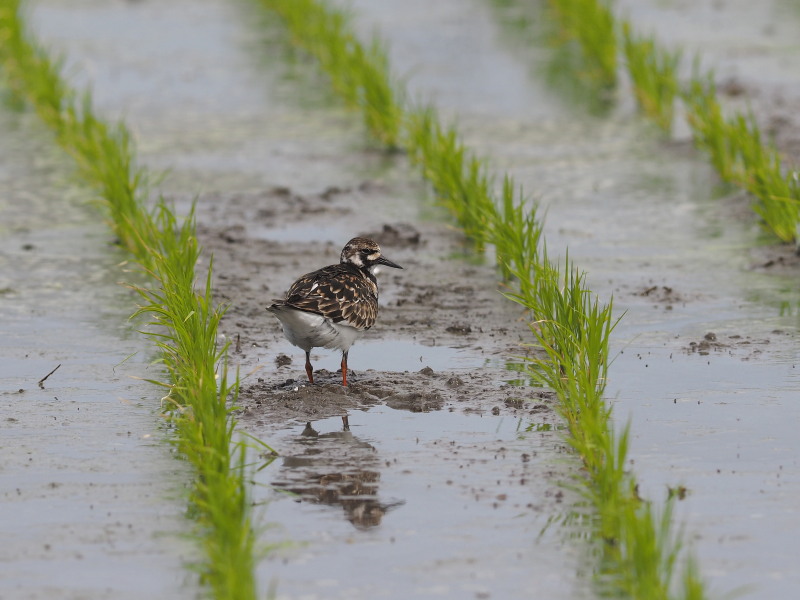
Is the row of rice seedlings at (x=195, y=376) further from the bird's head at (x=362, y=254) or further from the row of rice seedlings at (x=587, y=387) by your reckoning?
the row of rice seedlings at (x=587, y=387)

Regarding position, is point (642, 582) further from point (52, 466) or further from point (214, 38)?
point (214, 38)

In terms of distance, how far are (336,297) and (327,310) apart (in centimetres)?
12

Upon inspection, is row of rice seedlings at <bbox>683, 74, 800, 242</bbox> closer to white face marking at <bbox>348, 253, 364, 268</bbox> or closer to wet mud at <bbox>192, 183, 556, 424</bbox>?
wet mud at <bbox>192, 183, 556, 424</bbox>

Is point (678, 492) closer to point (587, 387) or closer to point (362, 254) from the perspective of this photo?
point (587, 387)

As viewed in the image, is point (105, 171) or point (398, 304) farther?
point (105, 171)

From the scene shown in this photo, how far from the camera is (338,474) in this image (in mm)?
5453

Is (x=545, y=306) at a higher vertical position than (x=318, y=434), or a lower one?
higher

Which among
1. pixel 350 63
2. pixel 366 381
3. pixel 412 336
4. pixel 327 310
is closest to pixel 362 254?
pixel 412 336

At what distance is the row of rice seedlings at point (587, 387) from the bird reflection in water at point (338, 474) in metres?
0.76

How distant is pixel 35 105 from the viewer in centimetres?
1346

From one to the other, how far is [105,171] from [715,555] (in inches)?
240

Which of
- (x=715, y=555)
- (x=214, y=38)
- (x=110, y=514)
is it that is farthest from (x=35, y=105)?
(x=715, y=555)

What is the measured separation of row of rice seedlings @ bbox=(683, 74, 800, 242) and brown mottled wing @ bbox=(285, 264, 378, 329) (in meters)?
2.87

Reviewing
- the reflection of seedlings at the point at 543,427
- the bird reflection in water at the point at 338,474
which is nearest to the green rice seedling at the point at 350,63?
the reflection of seedlings at the point at 543,427
